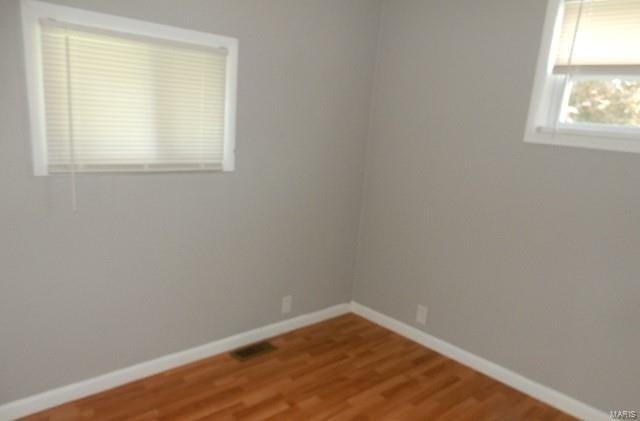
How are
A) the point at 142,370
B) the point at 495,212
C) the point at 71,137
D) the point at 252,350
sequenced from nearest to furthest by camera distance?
the point at 71,137 → the point at 142,370 → the point at 495,212 → the point at 252,350

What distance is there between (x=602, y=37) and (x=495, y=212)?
1.05 meters

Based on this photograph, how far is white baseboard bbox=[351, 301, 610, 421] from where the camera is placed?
234 cm

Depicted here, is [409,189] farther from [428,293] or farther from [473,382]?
[473,382]

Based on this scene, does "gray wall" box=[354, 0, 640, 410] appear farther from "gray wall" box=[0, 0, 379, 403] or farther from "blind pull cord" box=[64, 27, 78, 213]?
"blind pull cord" box=[64, 27, 78, 213]

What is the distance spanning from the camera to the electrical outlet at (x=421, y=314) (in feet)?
9.81

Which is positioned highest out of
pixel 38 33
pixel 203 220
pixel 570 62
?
pixel 570 62

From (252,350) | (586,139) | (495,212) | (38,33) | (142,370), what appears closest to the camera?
(38,33)

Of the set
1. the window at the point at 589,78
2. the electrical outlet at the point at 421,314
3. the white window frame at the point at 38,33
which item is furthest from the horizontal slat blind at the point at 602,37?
the white window frame at the point at 38,33

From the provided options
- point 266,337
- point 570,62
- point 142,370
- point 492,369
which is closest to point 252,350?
point 266,337

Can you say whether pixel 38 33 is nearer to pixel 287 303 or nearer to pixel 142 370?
pixel 142 370

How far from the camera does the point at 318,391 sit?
2.41 metres

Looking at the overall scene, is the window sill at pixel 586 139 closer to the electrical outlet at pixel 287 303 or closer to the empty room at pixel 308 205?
the empty room at pixel 308 205

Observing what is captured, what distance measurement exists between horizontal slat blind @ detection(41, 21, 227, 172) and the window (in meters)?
1.78

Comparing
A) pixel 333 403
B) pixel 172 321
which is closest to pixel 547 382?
pixel 333 403
